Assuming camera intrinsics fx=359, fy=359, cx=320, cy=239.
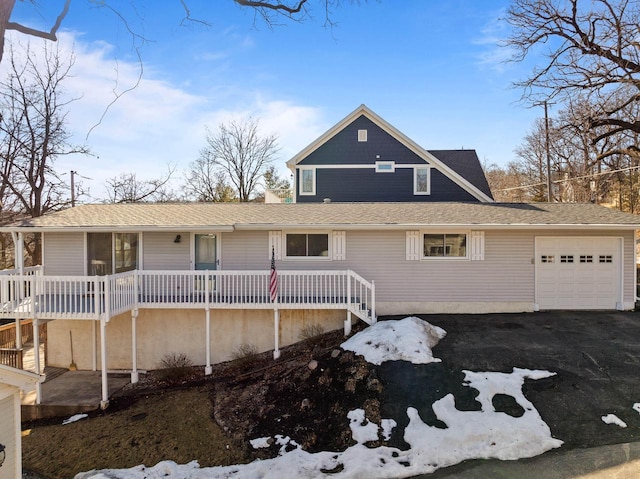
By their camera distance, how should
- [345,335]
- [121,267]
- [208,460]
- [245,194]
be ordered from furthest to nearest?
1. [245,194]
2. [121,267]
3. [345,335]
4. [208,460]

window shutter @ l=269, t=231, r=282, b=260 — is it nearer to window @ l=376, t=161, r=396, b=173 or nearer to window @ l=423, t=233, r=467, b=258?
window @ l=423, t=233, r=467, b=258

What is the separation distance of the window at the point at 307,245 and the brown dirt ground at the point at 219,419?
2776 millimetres

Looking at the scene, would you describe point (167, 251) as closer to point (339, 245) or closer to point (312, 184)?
point (339, 245)

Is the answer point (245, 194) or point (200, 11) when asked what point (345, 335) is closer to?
point (200, 11)

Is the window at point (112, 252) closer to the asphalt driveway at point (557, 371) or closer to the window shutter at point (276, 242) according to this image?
the window shutter at point (276, 242)

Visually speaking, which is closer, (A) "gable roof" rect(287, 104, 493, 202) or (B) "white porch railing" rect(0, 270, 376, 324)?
(B) "white porch railing" rect(0, 270, 376, 324)

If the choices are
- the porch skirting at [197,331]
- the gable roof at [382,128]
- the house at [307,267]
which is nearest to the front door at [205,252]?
the house at [307,267]

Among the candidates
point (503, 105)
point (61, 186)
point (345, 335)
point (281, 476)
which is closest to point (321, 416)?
point (281, 476)

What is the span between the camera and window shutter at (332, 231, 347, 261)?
35.2ft

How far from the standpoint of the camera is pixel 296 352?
9.69 meters

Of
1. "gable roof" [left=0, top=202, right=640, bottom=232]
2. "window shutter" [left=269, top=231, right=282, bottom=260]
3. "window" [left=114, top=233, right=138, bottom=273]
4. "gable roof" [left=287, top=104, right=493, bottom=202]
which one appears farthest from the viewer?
"gable roof" [left=287, top=104, right=493, bottom=202]

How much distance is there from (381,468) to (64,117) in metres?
22.8

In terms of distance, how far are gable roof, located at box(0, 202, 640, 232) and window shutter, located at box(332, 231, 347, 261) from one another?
1.34ft

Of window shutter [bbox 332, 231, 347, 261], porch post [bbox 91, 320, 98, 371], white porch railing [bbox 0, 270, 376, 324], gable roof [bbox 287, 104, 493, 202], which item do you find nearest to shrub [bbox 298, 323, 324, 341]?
white porch railing [bbox 0, 270, 376, 324]
